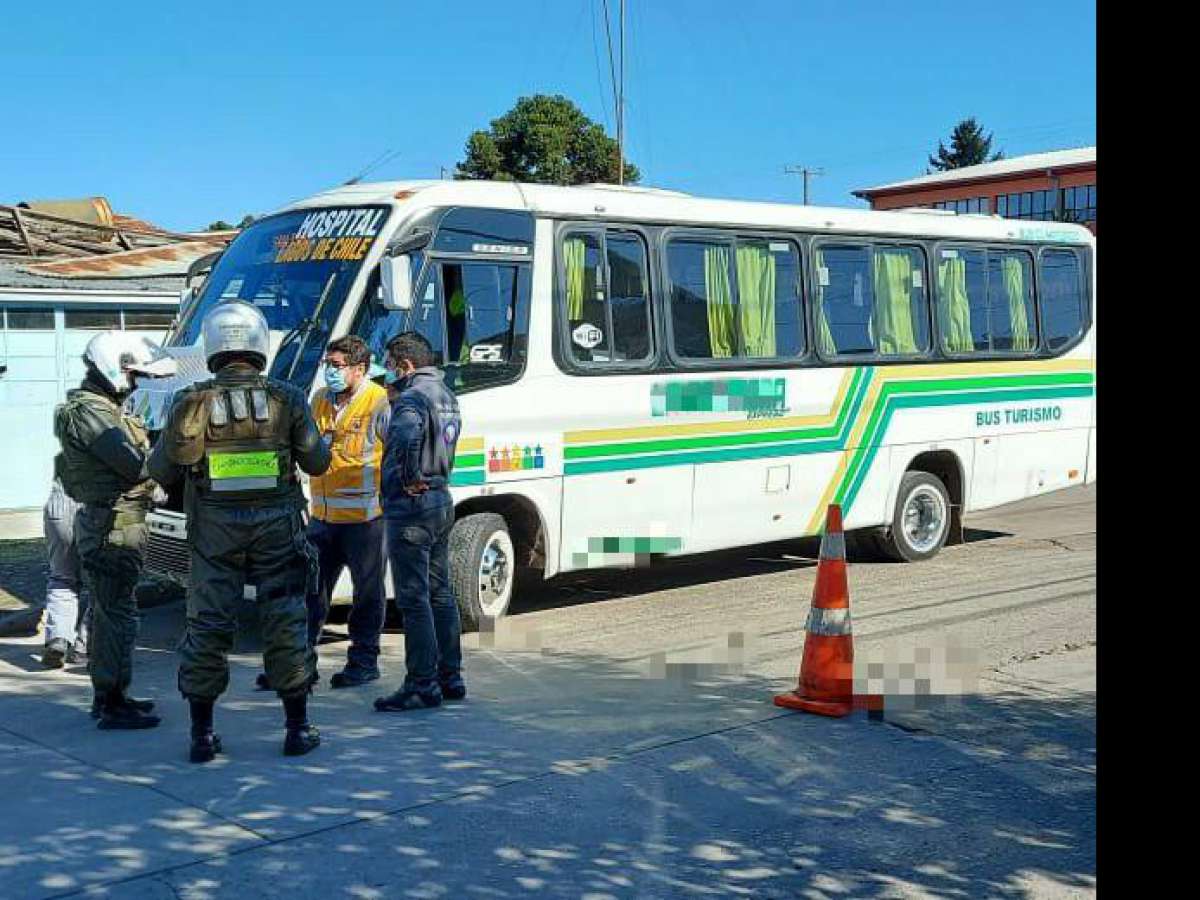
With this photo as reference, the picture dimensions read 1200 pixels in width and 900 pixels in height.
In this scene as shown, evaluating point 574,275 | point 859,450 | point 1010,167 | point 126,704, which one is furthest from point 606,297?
point 1010,167

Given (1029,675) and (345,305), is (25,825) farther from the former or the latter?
(1029,675)

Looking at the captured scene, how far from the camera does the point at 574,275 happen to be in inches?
406

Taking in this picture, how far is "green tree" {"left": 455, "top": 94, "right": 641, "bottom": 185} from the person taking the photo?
47219 millimetres

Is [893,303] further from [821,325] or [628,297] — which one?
[628,297]

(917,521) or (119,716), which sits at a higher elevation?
(917,521)

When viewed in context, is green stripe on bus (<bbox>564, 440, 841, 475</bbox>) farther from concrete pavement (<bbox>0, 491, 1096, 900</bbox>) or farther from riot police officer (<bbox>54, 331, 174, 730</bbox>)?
riot police officer (<bbox>54, 331, 174, 730</bbox>)

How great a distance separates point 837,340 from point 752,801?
7068 mm

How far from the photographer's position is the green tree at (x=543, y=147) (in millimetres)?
47219

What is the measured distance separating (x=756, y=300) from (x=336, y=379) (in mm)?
4539

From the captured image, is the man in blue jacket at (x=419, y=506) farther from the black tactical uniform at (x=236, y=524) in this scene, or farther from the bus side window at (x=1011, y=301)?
the bus side window at (x=1011, y=301)

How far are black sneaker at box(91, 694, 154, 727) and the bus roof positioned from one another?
393cm

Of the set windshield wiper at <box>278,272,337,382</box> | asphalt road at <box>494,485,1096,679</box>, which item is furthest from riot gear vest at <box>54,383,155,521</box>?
asphalt road at <box>494,485,1096,679</box>

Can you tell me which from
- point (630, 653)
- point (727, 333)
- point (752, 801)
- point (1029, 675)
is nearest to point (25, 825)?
point (752, 801)

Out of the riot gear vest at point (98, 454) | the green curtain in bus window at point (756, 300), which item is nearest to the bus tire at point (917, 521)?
the green curtain in bus window at point (756, 300)
